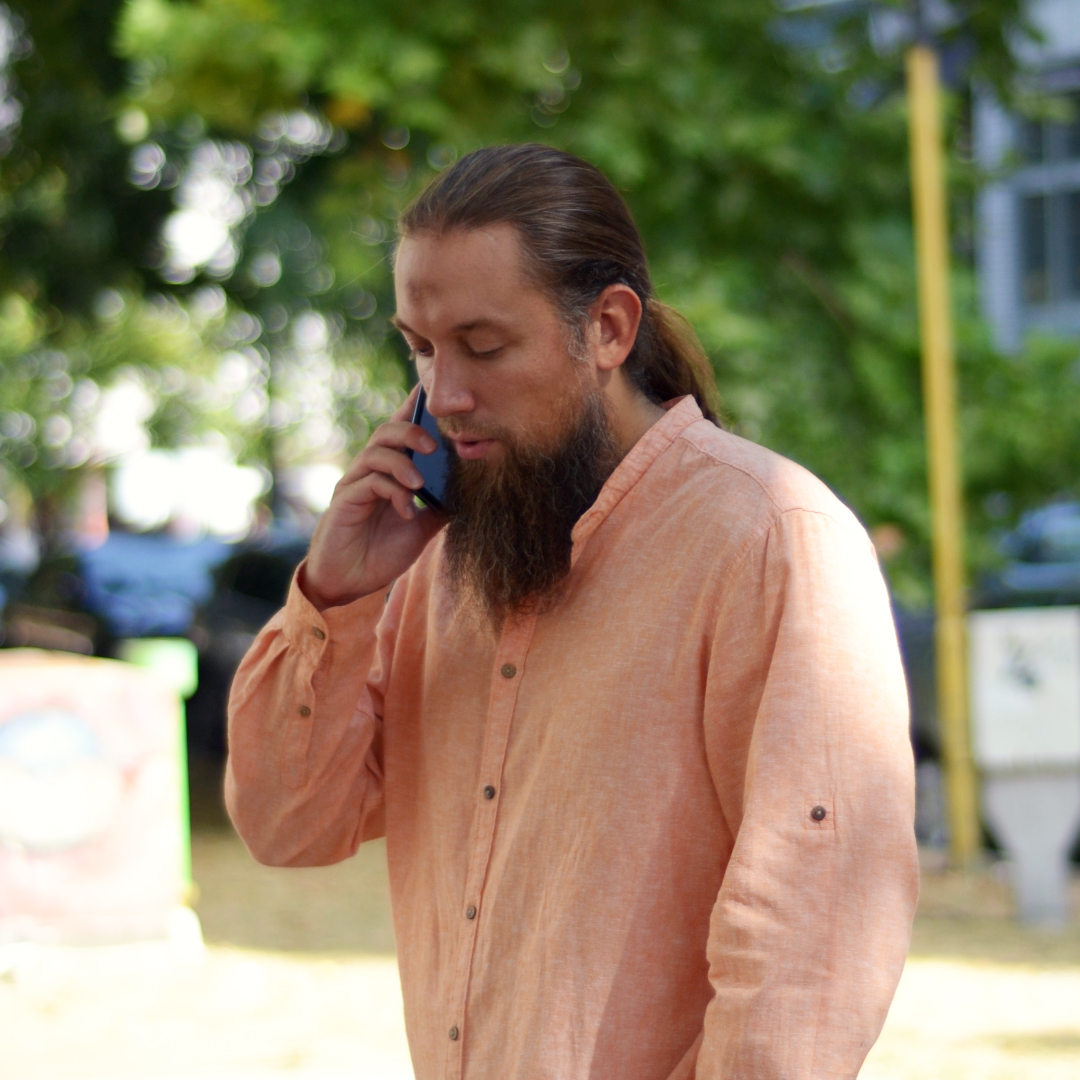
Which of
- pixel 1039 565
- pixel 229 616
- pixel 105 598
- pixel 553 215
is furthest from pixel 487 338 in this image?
pixel 105 598

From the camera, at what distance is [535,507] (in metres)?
1.91

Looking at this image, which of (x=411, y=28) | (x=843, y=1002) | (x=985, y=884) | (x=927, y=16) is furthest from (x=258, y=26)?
(x=843, y=1002)

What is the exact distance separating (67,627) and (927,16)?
8.20 metres

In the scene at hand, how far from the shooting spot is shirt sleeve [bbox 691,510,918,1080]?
1.50 m

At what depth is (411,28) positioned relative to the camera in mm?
7398

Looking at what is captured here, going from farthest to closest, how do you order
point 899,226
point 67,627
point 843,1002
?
1. point 67,627
2. point 899,226
3. point 843,1002

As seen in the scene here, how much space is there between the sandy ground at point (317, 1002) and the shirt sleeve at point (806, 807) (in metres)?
3.66

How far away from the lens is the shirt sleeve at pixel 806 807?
1505mm

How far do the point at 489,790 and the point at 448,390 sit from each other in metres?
0.50

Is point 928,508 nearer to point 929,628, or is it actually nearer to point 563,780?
point 929,628

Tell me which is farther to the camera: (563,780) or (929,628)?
(929,628)

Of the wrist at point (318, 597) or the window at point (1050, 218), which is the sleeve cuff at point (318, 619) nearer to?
the wrist at point (318, 597)

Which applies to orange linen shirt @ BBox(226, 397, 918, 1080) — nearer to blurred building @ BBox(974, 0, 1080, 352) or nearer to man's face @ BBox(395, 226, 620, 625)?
man's face @ BBox(395, 226, 620, 625)

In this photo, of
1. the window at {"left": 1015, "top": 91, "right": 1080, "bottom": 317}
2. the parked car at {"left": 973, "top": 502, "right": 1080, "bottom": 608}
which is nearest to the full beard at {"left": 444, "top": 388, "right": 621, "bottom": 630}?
the parked car at {"left": 973, "top": 502, "right": 1080, "bottom": 608}
